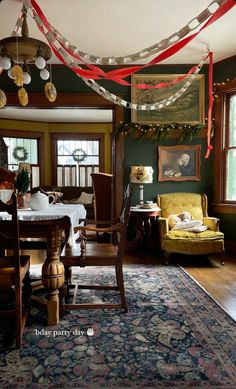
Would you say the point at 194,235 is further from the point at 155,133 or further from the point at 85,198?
the point at 85,198

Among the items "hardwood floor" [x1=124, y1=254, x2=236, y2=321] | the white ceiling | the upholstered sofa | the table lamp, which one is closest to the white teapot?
"hardwood floor" [x1=124, y1=254, x2=236, y2=321]

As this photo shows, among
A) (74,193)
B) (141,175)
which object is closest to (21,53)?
(141,175)

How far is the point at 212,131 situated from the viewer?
4.70m

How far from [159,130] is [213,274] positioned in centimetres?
224

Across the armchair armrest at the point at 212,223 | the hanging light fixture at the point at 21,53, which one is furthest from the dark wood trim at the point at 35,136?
the hanging light fixture at the point at 21,53

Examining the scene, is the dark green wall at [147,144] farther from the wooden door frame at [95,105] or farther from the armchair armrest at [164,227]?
the armchair armrest at [164,227]

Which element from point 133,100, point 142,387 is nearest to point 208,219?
point 133,100

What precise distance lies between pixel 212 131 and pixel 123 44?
6.04ft

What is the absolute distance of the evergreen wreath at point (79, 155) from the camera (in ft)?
30.8

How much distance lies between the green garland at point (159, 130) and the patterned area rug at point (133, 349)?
8.69ft

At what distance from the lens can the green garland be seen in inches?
183

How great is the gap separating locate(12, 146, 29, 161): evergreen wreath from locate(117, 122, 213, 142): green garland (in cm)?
496

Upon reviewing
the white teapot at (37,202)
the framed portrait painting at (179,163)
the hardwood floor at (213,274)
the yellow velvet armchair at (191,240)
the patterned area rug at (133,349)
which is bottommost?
the hardwood floor at (213,274)

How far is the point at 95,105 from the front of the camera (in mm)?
4715
